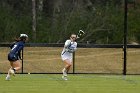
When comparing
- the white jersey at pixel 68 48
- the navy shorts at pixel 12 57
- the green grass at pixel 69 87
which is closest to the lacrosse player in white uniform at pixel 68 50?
the white jersey at pixel 68 48

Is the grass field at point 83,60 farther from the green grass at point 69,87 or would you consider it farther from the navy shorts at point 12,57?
the green grass at point 69,87

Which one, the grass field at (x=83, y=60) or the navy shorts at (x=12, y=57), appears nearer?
the navy shorts at (x=12, y=57)

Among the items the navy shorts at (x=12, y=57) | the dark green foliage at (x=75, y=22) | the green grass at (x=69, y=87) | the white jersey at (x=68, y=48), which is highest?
the dark green foliage at (x=75, y=22)

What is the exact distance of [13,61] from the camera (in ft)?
71.5

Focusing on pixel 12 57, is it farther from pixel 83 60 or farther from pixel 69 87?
pixel 83 60

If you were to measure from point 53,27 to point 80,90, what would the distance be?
23801mm

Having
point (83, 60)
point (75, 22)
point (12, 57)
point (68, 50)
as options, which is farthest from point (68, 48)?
point (75, 22)

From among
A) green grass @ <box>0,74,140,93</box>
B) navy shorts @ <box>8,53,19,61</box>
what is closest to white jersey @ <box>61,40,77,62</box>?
green grass @ <box>0,74,140,93</box>

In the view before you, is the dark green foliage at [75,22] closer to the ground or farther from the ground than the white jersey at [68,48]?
farther from the ground

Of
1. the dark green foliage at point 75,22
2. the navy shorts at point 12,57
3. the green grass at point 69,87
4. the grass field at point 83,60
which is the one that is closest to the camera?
the green grass at point 69,87

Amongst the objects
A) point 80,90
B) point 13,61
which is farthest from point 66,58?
point 80,90

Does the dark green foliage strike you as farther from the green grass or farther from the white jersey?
the green grass

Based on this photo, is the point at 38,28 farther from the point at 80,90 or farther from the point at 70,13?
the point at 80,90

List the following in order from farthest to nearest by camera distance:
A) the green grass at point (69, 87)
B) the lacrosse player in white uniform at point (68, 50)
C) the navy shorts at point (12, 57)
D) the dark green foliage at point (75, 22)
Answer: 1. the dark green foliage at point (75, 22)
2. the lacrosse player in white uniform at point (68, 50)
3. the navy shorts at point (12, 57)
4. the green grass at point (69, 87)
